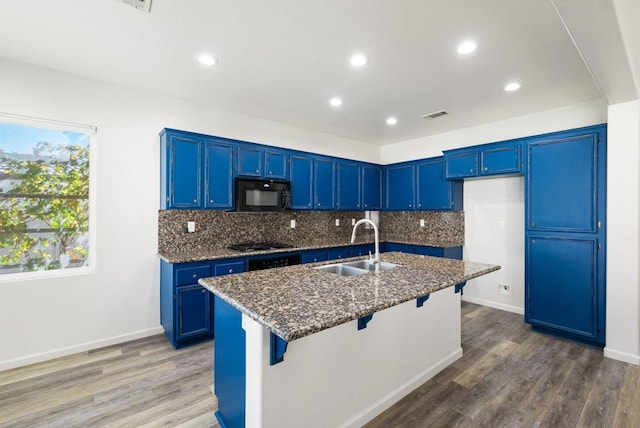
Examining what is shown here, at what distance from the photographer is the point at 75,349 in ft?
9.61

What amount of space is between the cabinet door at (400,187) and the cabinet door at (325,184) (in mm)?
1203

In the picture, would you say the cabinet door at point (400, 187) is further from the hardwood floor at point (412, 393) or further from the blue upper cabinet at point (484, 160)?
the hardwood floor at point (412, 393)

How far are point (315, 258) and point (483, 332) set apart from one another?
218 cm

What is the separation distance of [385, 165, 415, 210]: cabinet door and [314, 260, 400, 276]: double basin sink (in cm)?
261

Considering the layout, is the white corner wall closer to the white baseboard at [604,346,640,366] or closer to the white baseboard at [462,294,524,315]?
the white baseboard at [604,346,640,366]

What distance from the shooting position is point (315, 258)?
4.07 meters

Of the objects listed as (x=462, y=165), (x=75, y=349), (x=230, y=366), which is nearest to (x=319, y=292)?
(x=230, y=366)

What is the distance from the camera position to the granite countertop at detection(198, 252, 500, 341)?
1299 mm

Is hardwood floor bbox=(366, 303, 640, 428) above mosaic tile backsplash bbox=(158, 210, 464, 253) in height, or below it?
below

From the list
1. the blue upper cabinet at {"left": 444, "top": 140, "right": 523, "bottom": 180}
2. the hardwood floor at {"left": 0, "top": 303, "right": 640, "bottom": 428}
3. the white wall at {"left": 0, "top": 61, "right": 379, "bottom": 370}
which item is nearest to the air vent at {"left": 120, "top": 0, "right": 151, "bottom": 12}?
the white wall at {"left": 0, "top": 61, "right": 379, "bottom": 370}

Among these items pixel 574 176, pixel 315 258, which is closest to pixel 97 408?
pixel 315 258

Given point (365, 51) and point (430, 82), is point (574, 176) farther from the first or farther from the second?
point (365, 51)

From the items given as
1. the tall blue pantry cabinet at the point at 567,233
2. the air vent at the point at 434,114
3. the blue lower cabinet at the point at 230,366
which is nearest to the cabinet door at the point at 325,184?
the air vent at the point at 434,114

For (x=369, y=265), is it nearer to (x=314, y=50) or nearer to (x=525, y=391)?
(x=525, y=391)
